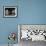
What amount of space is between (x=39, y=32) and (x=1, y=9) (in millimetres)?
1301

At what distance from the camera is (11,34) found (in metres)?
4.02

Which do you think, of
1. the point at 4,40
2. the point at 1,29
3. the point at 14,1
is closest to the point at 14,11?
the point at 14,1

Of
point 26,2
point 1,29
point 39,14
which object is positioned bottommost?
point 1,29

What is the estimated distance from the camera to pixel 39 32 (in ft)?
13.1

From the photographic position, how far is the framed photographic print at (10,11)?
4.12m

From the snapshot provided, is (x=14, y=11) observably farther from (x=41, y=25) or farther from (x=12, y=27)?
(x=41, y=25)

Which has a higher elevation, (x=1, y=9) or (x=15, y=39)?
(x=1, y=9)

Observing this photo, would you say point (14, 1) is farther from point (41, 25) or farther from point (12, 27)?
point (41, 25)

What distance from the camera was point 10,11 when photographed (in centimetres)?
415

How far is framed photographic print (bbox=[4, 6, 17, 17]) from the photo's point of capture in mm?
4121

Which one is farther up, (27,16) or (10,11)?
(10,11)

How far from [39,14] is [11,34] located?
102 centimetres

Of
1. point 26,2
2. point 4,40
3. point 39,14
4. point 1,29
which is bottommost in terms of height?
point 4,40

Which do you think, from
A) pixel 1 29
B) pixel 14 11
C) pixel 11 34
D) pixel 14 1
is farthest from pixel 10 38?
pixel 14 1
